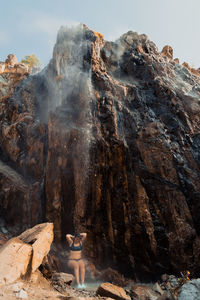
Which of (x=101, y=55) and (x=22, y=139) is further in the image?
(x=101, y=55)

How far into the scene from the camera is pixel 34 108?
14484mm

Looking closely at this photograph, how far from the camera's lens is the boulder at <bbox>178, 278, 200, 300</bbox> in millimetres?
3578

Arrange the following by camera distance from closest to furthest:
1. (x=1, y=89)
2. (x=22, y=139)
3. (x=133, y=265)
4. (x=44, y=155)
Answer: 1. (x=133, y=265)
2. (x=44, y=155)
3. (x=22, y=139)
4. (x=1, y=89)

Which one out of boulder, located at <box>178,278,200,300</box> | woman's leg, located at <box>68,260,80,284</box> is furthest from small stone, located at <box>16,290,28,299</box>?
woman's leg, located at <box>68,260,80,284</box>

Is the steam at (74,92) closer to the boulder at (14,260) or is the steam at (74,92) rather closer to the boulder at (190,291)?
the boulder at (14,260)

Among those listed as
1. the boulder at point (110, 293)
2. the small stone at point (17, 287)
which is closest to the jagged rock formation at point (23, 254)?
the small stone at point (17, 287)

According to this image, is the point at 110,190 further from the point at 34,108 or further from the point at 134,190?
the point at 34,108

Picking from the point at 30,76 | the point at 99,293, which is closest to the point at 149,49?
the point at 30,76

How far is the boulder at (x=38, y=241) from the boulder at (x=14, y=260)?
8.7 inches

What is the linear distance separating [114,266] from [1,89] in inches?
658

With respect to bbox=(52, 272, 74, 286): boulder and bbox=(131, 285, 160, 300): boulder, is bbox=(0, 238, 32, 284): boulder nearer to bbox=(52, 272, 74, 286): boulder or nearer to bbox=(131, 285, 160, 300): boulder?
bbox=(52, 272, 74, 286): boulder

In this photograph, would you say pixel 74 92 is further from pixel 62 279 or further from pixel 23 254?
pixel 62 279

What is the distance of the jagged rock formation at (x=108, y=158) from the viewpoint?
9180mm

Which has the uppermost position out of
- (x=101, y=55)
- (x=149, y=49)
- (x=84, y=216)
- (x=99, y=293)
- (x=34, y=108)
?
(x=149, y=49)
